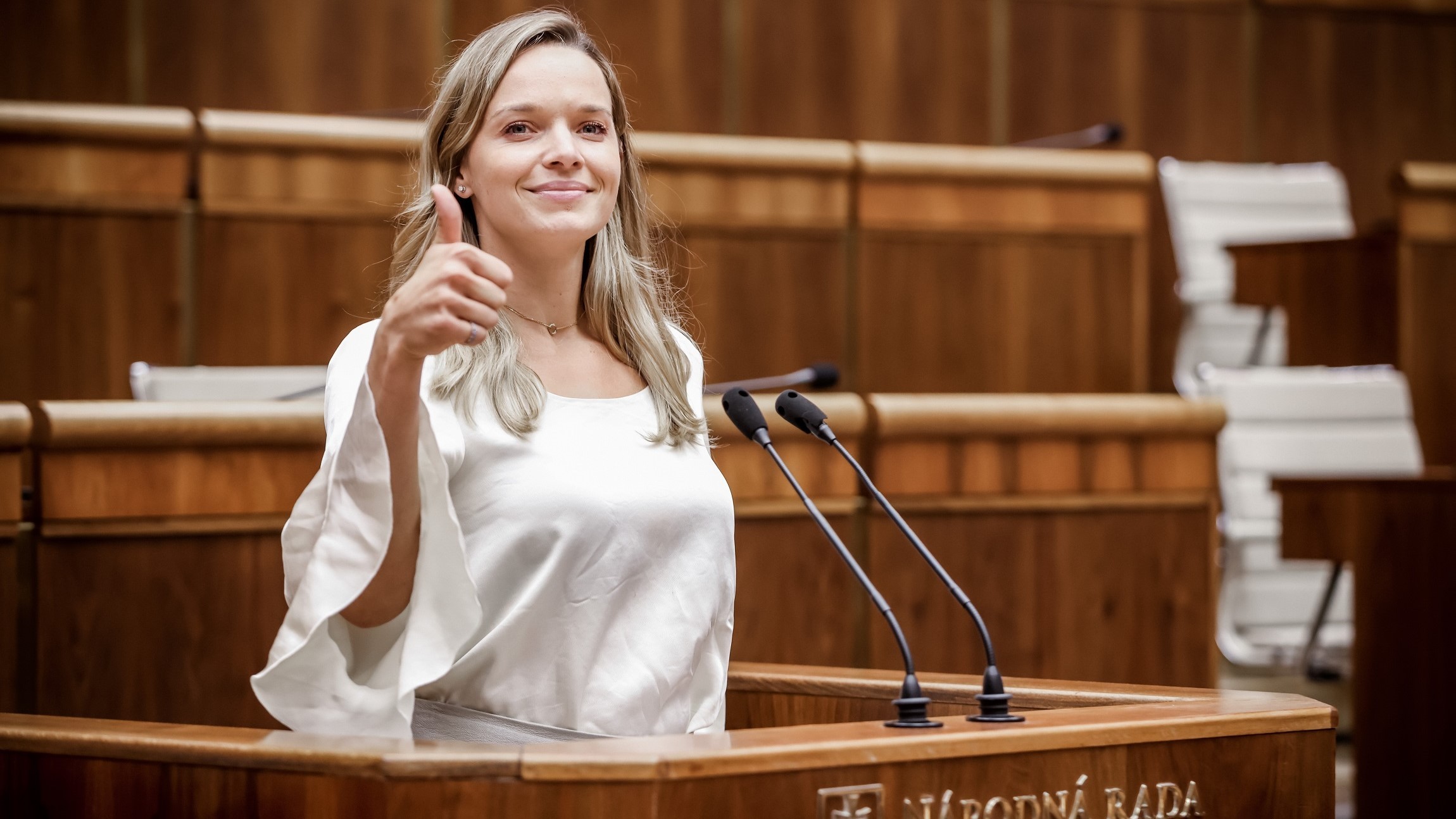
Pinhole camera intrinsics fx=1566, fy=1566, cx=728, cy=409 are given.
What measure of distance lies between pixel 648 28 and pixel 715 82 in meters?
0.25

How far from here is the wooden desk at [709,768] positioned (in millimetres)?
991

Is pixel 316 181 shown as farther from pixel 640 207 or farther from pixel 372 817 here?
pixel 372 817

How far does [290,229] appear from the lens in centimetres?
291

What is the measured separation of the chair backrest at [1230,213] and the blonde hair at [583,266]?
9.86ft

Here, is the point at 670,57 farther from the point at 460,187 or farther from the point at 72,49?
the point at 460,187

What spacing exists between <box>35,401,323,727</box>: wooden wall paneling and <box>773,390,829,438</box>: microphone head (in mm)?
799

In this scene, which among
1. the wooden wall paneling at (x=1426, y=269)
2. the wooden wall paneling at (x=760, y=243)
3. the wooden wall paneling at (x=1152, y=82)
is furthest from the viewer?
the wooden wall paneling at (x=1152, y=82)

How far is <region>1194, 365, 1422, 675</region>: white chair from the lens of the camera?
3330 millimetres

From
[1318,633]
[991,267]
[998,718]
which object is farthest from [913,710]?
[1318,633]

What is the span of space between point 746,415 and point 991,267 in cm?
180

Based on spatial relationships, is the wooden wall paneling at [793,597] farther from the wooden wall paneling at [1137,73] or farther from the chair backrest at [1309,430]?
the wooden wall paneling at [1137,73]

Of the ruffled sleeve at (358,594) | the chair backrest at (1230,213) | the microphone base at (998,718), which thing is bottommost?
the microphone base at (998,718)

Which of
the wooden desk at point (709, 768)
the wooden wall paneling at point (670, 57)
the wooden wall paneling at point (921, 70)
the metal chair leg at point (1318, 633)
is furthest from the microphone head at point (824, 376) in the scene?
the wooden wall paneling at point (921, 70)

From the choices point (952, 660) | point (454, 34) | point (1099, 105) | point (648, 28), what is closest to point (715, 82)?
point (648, 28)
